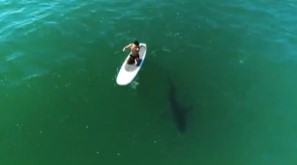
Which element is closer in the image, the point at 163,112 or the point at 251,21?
the point at 163,112

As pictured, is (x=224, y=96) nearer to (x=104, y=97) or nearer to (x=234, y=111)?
(x=234, y=111)

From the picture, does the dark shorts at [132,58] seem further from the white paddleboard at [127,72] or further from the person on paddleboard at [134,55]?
the white paddleboard at [127,72]

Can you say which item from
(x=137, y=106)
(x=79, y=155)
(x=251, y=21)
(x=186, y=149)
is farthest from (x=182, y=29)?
(x=79, y=155)

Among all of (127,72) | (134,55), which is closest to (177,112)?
(127,72)

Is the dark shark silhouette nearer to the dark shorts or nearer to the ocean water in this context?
the ocean water

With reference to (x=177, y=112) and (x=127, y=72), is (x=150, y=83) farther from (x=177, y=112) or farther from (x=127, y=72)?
(x=177, y=112)

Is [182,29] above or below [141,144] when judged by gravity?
above

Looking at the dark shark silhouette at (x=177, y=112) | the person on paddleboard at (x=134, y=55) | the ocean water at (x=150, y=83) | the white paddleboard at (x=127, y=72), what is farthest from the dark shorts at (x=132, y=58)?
the dark shark silhouette at (x=177, y=112)
